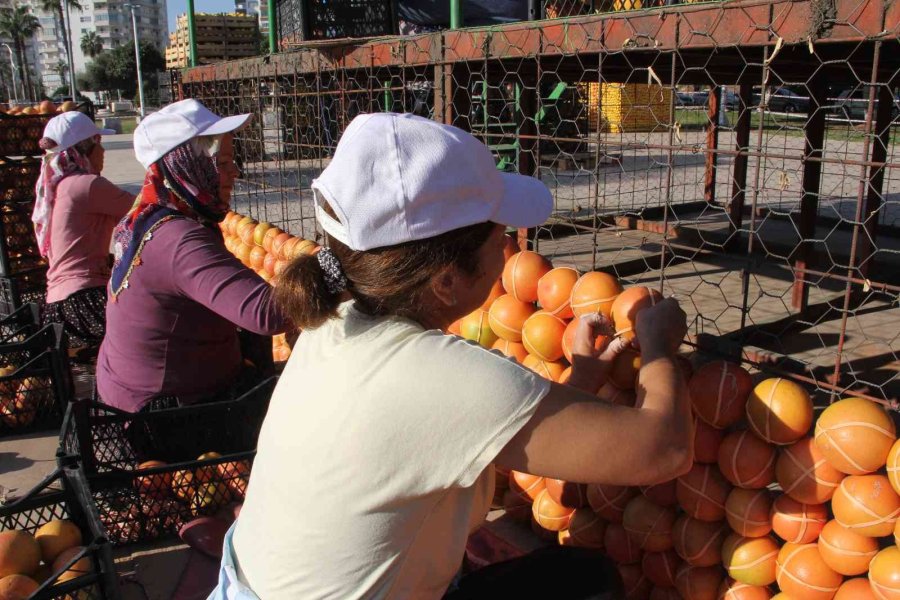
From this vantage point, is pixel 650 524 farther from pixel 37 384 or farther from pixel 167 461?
→ pixel 37 384

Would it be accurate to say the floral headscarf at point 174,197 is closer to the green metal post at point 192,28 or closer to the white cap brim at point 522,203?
the white cap brim at point 522,203

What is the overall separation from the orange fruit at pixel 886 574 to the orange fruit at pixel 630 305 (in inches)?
34.5

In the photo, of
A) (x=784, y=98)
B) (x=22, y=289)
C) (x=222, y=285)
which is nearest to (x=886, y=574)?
(x=222, y=285)

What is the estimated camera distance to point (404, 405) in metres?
1.35

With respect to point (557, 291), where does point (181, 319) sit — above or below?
below

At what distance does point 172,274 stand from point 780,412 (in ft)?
6.76

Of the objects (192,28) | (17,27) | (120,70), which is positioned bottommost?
(192,28)

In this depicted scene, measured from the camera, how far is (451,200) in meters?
1.39

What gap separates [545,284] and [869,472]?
1268 millimetres

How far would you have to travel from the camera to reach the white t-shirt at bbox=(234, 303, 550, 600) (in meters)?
1.35

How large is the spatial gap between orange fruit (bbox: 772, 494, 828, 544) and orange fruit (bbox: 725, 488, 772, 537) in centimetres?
3

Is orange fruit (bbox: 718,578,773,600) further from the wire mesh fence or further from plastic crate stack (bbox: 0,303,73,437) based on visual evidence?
plastic crate stack (bbox: 0,303,73,437)

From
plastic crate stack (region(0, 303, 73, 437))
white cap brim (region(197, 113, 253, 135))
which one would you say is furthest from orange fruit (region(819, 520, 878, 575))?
plastic crate stack (region(0, 303, 73, 437))

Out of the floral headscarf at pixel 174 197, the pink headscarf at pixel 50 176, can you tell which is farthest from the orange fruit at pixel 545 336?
the pink headscarf at pixel 50 176
